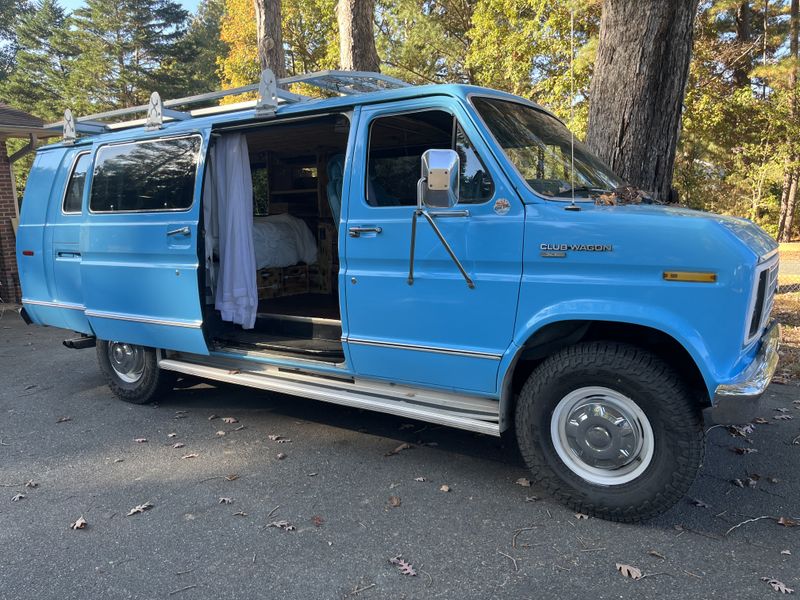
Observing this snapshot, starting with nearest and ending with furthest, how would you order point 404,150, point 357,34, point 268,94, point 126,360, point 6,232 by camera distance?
point 404,150
point 268,94
point 126,360
point 357,34
point 6,232

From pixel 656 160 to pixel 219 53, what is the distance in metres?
41.5

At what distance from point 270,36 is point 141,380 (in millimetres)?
8477

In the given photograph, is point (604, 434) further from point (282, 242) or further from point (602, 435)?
point (282, 242)

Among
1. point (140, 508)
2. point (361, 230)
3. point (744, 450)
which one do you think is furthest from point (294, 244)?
point (744, 450)

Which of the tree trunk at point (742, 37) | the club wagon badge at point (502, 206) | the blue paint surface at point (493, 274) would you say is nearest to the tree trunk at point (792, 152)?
the tree trunk at point (742, 37)

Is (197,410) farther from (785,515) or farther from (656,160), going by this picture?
(656,160)

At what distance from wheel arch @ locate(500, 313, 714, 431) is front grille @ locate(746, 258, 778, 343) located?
0.34m

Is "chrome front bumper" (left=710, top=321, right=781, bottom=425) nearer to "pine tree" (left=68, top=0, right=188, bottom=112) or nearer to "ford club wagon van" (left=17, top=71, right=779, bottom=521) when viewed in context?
"ford club wagon van" (left=17, top=71, right=779, bottom=521)

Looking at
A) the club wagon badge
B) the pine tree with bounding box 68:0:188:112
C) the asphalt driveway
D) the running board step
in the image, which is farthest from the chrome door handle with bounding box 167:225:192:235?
the pine tree with bounding box 68:0:188:112

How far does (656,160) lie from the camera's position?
6203 mm

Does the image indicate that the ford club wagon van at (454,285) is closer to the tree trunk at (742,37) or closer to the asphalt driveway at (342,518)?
the asphalt driveway at (342,518)

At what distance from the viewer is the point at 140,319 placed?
535 centimetres

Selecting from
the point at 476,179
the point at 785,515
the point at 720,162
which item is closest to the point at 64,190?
the point at 476,179

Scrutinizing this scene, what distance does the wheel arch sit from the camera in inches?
123
